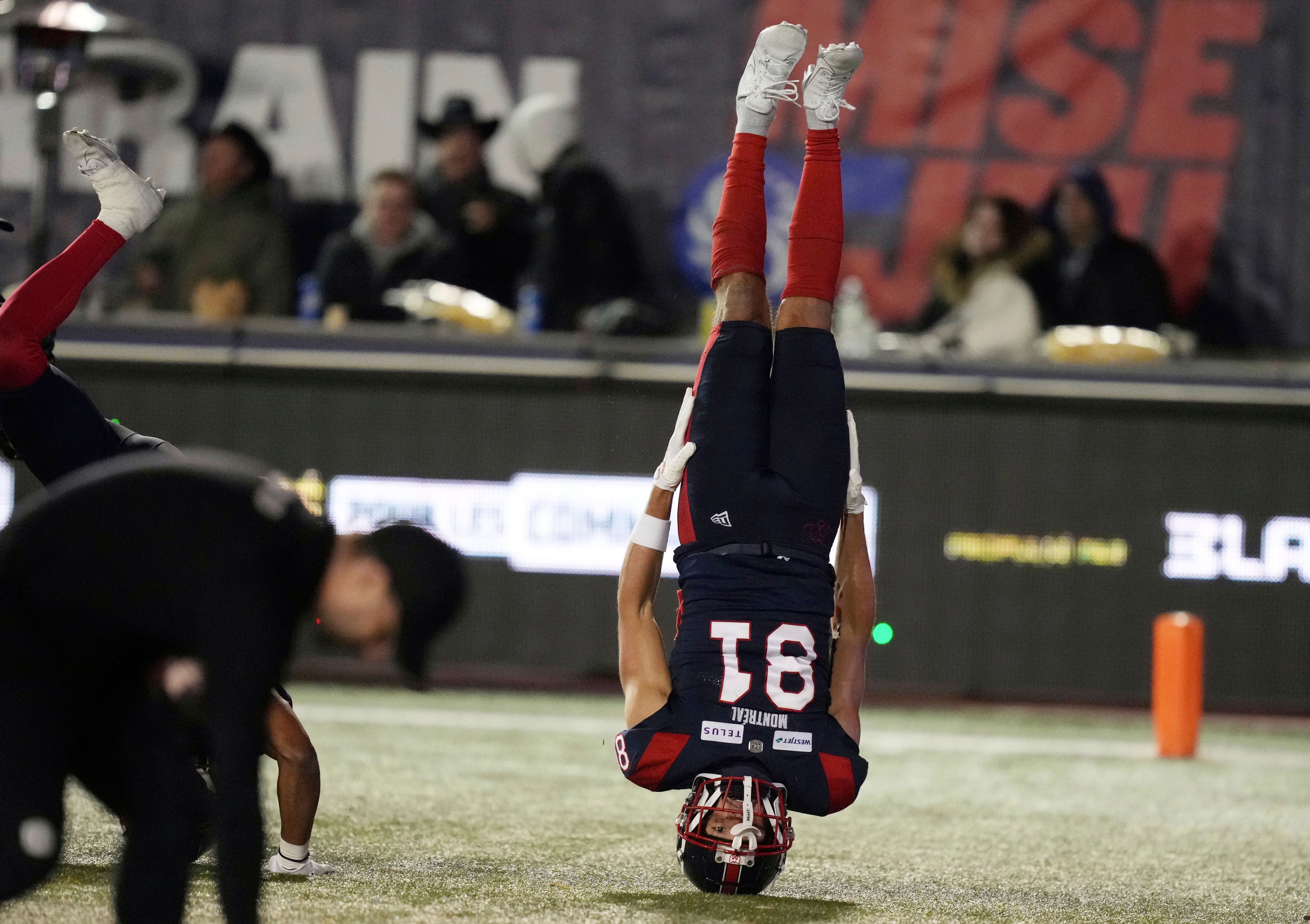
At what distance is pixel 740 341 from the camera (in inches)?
189

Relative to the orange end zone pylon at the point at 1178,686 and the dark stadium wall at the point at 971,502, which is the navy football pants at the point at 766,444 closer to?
the orange end zone pylon at the point at 1178,686

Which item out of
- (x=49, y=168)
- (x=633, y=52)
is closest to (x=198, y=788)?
(x=49, y=168)

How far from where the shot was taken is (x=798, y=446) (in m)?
4.69

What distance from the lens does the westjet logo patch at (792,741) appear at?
175 inches

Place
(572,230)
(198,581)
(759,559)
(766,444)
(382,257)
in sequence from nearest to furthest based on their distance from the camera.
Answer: (198,581), (759,559), (766,444), (382,257), (572,230)

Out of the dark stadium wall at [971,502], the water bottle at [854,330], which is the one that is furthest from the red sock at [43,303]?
the water bottle at [854,330]

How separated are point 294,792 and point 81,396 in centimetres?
122

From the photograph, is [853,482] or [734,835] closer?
[734,835]

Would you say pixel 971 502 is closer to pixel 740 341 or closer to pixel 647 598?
pixel 740 341

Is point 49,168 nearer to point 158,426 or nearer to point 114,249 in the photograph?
point 158,426

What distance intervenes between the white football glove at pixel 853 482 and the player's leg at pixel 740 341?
241 millimetres

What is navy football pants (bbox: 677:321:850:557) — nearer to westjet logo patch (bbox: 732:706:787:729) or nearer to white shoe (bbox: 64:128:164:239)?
westjet logo patch (bbox: 732:706:787:729)

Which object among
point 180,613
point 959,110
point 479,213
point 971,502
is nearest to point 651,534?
point 180,613

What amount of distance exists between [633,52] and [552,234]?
1663 mm
